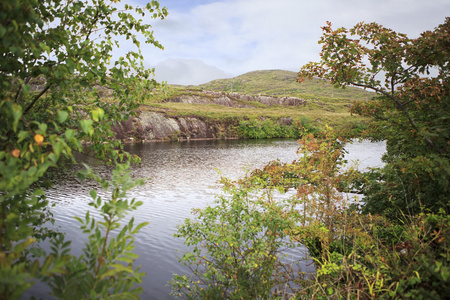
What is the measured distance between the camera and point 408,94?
22.8 feet

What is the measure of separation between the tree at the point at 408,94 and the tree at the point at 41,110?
4.88 meters

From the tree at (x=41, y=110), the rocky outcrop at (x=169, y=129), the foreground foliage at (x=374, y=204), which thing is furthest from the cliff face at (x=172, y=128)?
the tree at (x=41, y=110)

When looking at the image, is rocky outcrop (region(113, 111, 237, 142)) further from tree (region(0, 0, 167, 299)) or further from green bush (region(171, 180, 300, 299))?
tree (region(0, 0, 167, 299))

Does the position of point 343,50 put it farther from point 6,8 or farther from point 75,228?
point 75,228

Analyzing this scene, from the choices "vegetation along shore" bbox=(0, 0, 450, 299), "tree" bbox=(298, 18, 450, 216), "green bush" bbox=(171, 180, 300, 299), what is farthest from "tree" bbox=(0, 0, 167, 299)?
"tree" bbox=(298, 18, 450, 216)

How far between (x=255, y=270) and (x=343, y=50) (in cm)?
604

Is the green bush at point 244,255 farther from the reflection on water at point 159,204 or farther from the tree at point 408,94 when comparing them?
the tree at point 408,94

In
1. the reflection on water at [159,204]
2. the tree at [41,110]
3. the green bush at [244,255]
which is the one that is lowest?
the reflection on water at [159,204]

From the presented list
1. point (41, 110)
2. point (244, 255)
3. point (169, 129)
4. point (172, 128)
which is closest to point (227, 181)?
point (244, 255)

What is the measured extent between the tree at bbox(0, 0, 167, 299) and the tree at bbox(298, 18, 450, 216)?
4882mm

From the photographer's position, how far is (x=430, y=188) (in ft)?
21.9

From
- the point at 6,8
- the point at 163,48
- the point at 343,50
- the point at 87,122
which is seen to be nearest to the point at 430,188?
the point at 343,50

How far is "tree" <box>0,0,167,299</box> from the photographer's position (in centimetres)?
222

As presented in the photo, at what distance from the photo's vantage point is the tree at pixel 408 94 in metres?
6.00
